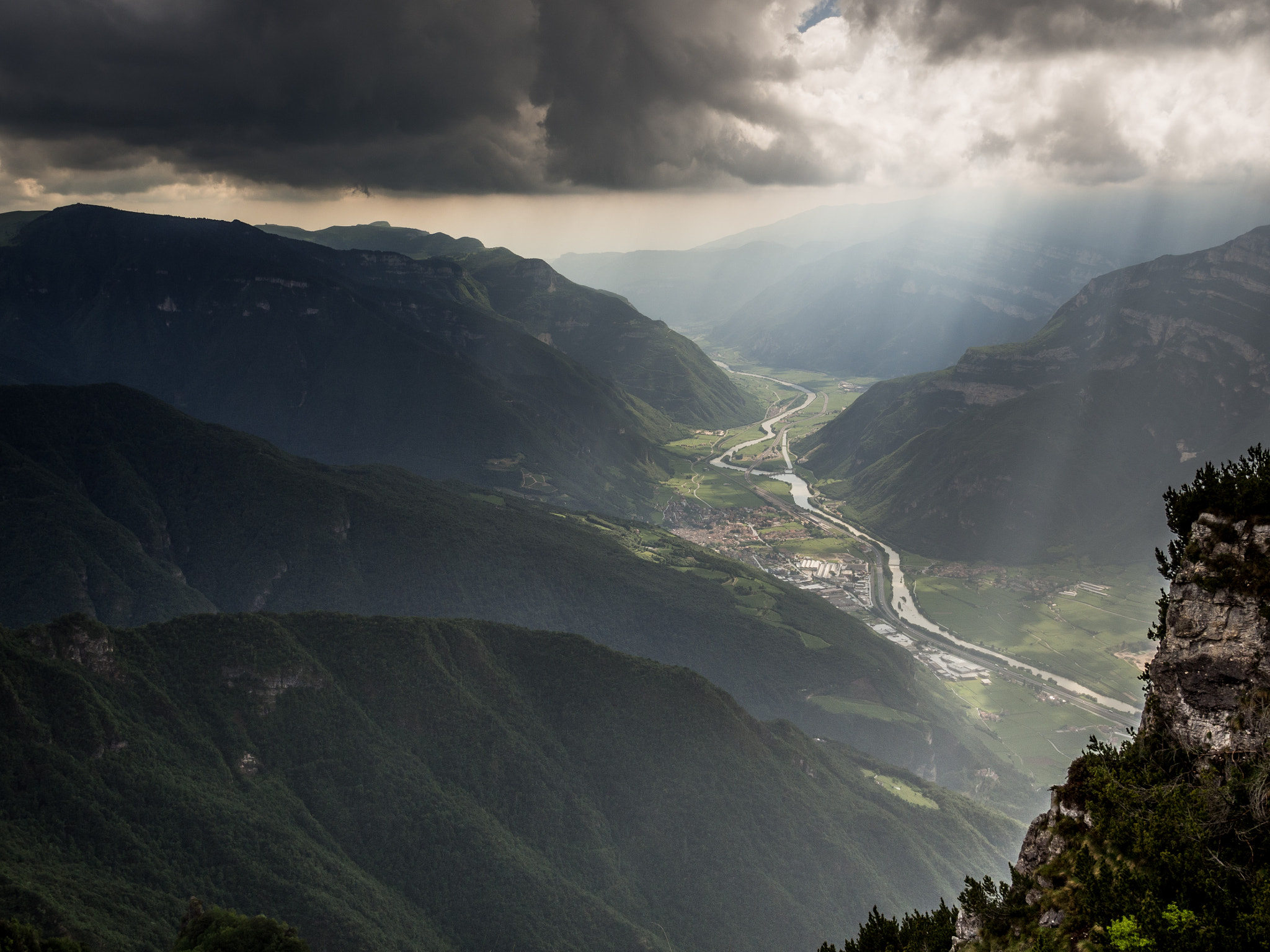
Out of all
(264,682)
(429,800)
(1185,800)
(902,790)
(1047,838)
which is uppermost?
(1185,800)

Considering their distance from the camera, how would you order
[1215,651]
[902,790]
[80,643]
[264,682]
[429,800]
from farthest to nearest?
[902,790], [264,682], [429,800], [80,643], [1215,651]

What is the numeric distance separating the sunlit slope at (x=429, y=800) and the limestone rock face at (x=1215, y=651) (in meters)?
88.5

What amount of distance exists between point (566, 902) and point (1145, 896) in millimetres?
95739

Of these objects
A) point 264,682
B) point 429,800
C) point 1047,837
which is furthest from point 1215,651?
point 264,682

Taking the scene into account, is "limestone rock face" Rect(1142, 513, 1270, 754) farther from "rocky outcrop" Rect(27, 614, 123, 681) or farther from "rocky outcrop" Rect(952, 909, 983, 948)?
"rocky outcrop" Rect(27, 614, 123, 681)

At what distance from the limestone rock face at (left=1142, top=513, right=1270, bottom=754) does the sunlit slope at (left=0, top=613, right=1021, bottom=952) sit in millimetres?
88493

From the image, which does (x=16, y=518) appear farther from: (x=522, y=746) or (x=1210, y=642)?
(x=1210, y=642)

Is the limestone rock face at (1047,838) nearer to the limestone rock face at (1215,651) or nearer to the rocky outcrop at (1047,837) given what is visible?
the rocky outcrop at (1047,837)

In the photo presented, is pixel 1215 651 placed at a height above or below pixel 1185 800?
above

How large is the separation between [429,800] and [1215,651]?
357ft

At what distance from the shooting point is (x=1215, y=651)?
32688 mm

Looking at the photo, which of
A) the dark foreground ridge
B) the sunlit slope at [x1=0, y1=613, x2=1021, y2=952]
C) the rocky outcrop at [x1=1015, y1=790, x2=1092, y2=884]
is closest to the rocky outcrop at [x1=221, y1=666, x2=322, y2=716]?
the sunlit slope at [x1=0, y1=613, x2=1021, y2=952]

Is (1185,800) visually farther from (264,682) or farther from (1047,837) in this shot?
(264,682)

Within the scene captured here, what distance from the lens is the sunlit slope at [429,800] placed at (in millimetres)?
91625
